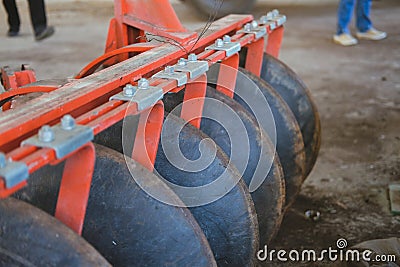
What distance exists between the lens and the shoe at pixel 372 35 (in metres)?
5.90

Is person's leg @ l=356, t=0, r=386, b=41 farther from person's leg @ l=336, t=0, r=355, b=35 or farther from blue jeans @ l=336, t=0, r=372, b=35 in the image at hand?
person's leg @ l=336, t=0, r=355, b=35

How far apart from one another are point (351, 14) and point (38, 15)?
3.09 m

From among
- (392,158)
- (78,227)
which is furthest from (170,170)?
(392,158)

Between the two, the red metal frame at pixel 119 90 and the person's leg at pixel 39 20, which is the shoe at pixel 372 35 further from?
the red metal frame at pixel 119 90

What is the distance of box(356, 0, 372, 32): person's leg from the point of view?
5839 millimetres

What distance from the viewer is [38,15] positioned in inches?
233

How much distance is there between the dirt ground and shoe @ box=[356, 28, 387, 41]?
0.09 m

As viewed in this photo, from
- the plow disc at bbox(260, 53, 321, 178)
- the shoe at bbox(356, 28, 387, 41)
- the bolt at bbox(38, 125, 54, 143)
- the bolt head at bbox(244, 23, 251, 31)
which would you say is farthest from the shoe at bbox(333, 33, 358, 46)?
the bolt at bbox(38, 125, 54, 143)

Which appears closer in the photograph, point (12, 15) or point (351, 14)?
point (351, 14)

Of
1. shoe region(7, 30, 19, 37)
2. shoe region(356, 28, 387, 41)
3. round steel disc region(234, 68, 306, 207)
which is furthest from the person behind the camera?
shoe region(7, 30, 19, 37)

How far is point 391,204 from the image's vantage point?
8.75 feet

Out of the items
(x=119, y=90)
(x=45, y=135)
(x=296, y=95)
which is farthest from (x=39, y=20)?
(x=45, y=135)

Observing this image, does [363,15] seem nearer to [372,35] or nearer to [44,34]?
[372,35]

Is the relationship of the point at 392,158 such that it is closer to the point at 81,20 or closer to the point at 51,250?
the point at 51,250
